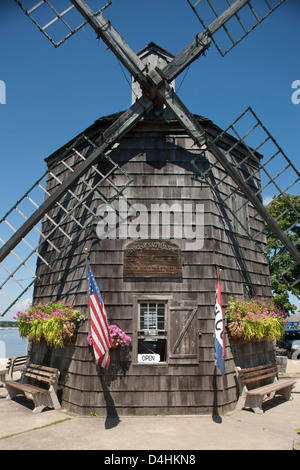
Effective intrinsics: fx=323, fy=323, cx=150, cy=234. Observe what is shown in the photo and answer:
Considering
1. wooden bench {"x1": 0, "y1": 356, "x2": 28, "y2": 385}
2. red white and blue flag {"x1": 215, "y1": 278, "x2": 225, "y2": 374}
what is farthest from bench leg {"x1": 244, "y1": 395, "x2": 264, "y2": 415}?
wooden bench {"x1": 0, "y1": 356, "x2": 28, "y2": 385}

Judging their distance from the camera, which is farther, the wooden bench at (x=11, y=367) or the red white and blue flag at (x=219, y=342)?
the wooden bench at (x=11, y=367)

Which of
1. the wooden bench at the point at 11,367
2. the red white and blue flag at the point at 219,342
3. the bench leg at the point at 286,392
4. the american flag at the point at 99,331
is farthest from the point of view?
the wooden bench at the point at 11,367

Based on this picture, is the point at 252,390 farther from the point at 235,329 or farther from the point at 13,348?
the point at 13,348

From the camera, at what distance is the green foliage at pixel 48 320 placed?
7.53 meters

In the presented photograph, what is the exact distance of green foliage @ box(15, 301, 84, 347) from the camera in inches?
297

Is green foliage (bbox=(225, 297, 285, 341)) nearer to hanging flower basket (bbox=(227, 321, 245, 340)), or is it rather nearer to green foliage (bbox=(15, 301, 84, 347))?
hanging flower basket (bbox=(227, 321, 245, 340))

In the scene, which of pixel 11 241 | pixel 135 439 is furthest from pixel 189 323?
pixel 11 241

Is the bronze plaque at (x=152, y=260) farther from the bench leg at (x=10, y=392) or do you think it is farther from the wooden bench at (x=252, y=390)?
the bench leg at (x=10, y=392)

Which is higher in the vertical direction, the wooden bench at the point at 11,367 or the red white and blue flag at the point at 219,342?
the red white and blue flag at the point at 219,342

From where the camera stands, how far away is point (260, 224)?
441 inches

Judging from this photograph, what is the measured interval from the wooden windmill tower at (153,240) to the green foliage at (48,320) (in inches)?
15.2

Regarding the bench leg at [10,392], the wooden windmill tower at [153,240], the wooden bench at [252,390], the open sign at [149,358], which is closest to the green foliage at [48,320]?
the wooden windmill tower at [153,240]

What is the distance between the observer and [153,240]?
812cm

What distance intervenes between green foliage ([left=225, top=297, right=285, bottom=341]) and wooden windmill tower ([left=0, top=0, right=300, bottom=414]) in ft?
1.53
